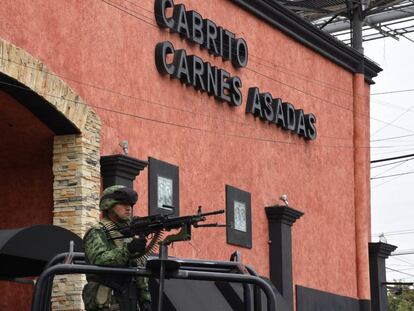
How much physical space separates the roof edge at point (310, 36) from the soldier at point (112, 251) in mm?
15293

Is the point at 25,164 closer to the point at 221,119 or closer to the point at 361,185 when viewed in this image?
the point at 221,119

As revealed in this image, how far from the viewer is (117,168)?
16156 millimetres

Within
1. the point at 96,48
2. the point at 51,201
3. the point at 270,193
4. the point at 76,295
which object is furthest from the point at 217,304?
the point at 270,193

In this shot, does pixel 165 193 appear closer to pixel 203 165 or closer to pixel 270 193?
pixel 203 165

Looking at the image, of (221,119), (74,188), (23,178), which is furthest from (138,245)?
(221,119)

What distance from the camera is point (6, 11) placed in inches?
575

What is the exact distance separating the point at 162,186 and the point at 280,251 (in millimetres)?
4369

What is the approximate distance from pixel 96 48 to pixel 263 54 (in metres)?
6.56

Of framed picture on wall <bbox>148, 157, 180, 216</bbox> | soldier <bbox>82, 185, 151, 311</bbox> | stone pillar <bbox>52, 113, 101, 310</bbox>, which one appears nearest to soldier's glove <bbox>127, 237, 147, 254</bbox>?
soldier <bbox>82, 185, 151, 311</bbox>

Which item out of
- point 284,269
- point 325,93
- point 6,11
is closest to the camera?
point 6,11

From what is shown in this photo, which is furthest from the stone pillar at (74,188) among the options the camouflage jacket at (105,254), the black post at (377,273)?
the black post at (377,273)

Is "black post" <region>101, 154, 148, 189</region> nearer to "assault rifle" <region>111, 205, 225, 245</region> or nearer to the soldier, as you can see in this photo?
the soldier

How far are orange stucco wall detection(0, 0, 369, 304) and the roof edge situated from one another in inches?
7.9

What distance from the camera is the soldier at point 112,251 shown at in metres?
6.01
